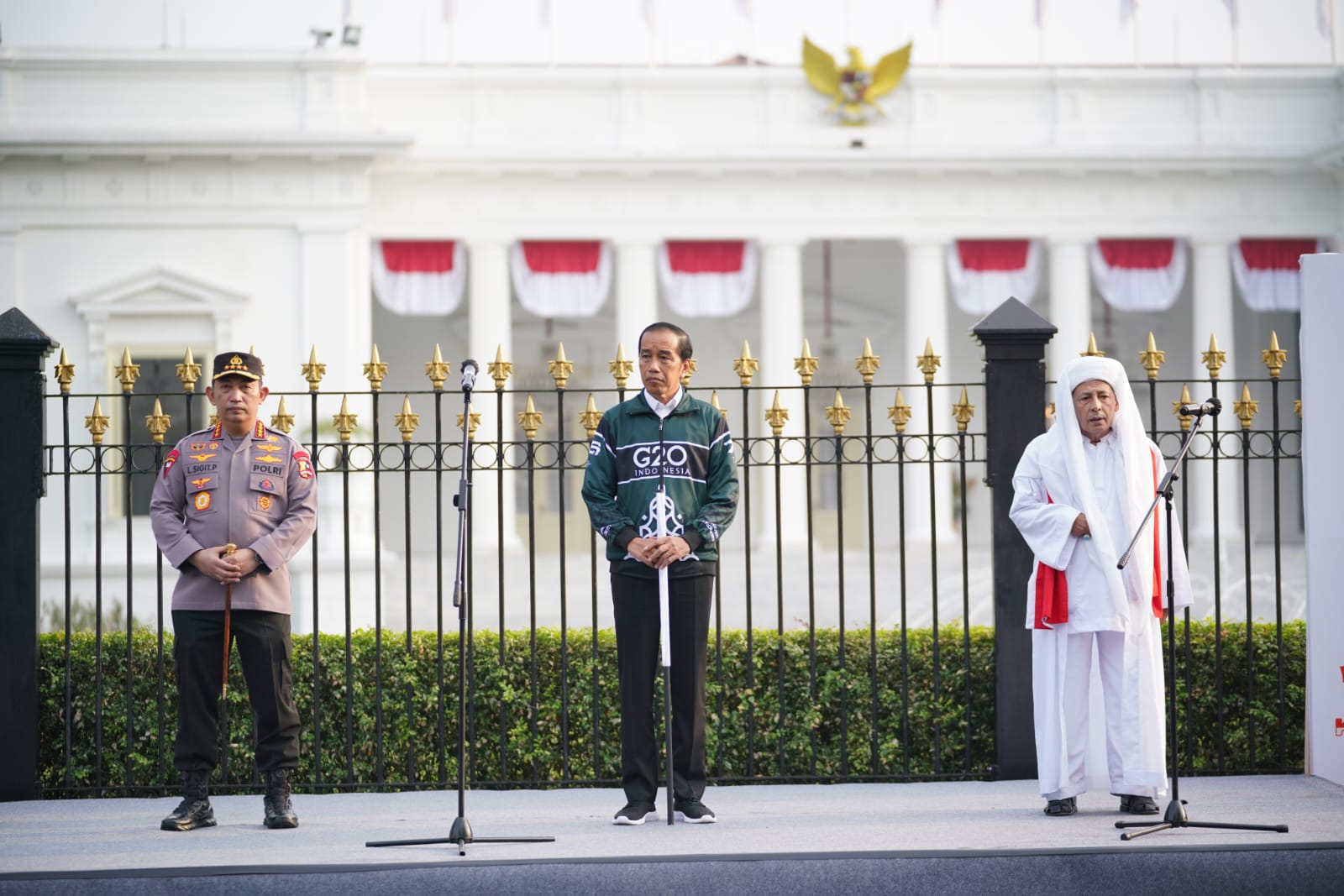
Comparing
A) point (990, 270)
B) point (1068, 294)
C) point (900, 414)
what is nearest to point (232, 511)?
point (900, 414)

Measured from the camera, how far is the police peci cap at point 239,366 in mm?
6234

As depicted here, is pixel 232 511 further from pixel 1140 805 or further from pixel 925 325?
pixel 925 325

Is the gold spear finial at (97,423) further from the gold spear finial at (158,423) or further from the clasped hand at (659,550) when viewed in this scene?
the clasped hand at (659,550)

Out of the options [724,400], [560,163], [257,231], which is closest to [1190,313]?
[724,400]

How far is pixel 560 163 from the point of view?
984 inches

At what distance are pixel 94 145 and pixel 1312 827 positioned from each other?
21.1 metres

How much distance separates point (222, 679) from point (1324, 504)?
15.4ft

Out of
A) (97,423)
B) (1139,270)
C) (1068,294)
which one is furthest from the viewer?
(1139,270)

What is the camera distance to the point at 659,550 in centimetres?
604

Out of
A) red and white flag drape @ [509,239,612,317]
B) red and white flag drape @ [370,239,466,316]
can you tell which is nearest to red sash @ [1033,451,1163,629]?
red and white flag drape @ [509,239,612,317]

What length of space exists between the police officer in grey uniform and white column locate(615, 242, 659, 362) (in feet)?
62.9

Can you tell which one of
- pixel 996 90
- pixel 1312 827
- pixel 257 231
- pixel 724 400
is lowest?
pixel 1312 827

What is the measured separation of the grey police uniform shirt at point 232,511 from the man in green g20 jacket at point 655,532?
46.8 inches

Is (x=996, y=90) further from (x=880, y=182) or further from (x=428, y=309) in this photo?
(x=428, y=309)
